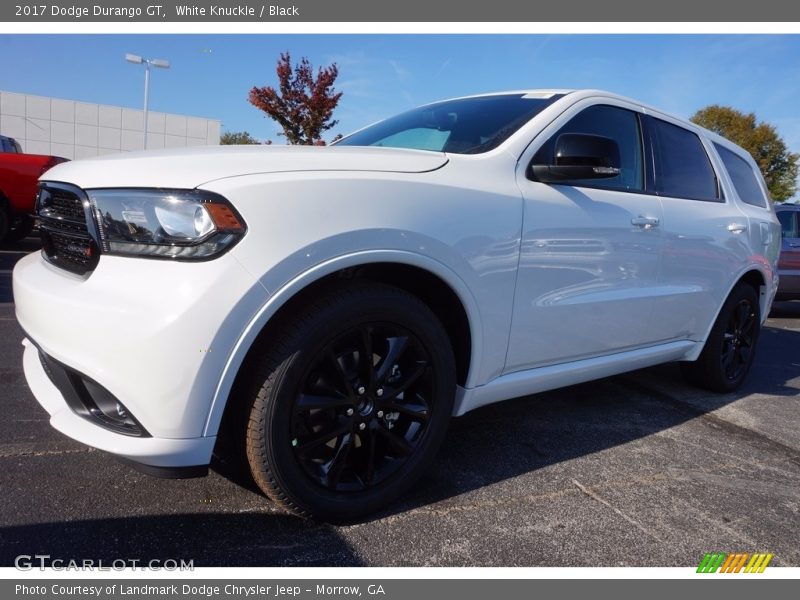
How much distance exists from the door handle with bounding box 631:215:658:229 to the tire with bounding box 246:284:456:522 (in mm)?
1340

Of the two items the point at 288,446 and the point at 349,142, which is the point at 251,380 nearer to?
the point at 288,446

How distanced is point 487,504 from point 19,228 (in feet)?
30.4

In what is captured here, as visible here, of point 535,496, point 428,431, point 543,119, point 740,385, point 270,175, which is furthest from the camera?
point 740,385

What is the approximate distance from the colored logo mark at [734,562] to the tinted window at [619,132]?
159 cm

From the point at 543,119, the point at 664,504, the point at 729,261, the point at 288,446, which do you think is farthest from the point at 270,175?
the point at 729,261

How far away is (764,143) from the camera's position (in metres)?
32.1

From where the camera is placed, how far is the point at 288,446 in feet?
5.93

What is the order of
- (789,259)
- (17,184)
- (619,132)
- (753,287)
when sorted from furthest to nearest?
(17,184)
(789,259)
(753,287)
(619,132)

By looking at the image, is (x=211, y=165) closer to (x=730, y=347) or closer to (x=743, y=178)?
(x=730, y=347)

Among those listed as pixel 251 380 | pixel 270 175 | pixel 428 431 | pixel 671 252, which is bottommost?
pixel 428 431

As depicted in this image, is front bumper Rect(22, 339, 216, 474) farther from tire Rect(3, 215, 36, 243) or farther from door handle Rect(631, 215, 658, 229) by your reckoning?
tire Rect(3, 215, 36, 243)

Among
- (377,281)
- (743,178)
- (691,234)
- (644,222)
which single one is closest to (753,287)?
(743,178)

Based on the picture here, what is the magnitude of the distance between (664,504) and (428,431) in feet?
3.48

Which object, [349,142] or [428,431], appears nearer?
[428,431]
